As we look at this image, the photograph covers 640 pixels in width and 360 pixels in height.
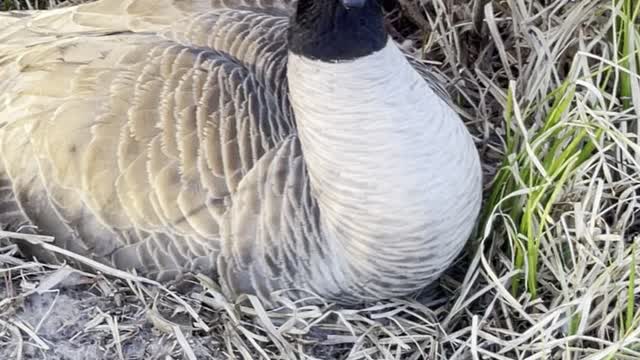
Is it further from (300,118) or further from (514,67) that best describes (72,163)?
(514,67)

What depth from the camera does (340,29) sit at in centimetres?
168

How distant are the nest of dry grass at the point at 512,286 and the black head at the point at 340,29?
33 cm

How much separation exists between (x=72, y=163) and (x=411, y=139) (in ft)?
2.14

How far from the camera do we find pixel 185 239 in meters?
1.86

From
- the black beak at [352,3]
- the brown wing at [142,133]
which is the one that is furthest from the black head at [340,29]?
the brown wing at [142,133]

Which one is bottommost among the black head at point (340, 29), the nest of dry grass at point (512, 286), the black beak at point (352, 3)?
the nest of dry grass at point (512, 286)

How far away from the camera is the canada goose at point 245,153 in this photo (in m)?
1.71

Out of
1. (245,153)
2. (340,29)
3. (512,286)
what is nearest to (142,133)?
(245,153)

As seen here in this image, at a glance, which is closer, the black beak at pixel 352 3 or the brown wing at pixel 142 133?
the black beak at pixel 352 3

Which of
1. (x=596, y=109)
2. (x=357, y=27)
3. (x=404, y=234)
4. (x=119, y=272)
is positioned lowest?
(x=119, y=272)

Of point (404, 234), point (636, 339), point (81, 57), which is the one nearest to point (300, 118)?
point (404, 234)

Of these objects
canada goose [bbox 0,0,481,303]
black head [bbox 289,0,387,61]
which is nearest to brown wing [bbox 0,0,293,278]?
canada goose [bbox 0,0,481,303]

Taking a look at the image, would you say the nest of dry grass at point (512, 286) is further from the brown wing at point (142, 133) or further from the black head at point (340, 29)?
the black head at point (340, 29)

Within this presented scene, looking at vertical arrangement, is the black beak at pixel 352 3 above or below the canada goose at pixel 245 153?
above
